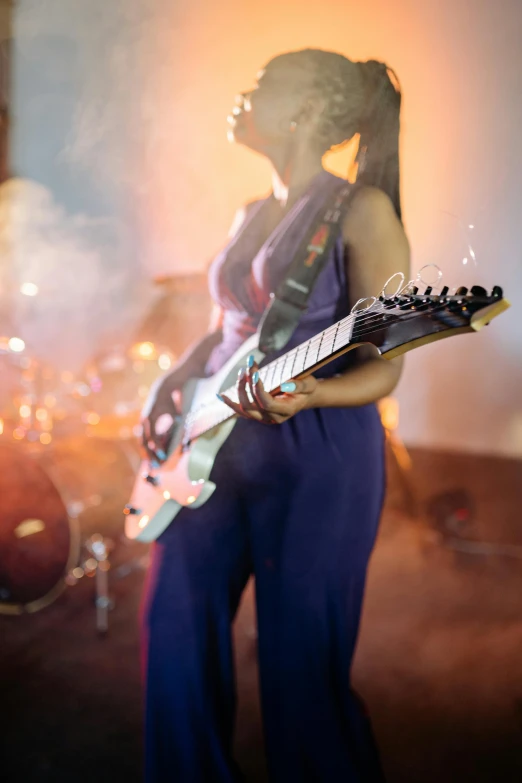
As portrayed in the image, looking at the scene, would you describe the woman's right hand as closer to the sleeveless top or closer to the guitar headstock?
the sleeveless top

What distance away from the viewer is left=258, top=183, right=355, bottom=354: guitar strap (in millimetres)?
1109

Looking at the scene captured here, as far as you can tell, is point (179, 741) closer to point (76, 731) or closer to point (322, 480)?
point (76, 731)

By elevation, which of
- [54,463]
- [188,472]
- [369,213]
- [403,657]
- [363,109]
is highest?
[363,109]

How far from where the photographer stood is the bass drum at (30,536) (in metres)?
2.05

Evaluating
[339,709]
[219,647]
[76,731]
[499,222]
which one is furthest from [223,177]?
[76,731]

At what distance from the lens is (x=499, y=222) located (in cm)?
130

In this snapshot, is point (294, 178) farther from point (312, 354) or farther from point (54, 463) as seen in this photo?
point (54, 463)

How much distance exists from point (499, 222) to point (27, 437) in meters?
1.79

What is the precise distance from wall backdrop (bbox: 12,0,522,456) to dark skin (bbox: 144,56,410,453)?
6.5 inches

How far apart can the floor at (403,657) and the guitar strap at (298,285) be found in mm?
1120

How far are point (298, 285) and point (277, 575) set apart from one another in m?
0.60

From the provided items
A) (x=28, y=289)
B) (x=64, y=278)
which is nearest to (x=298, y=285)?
(x=28, y=289)

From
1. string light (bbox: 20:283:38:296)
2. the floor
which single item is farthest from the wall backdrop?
the floor

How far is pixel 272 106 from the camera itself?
125cm
